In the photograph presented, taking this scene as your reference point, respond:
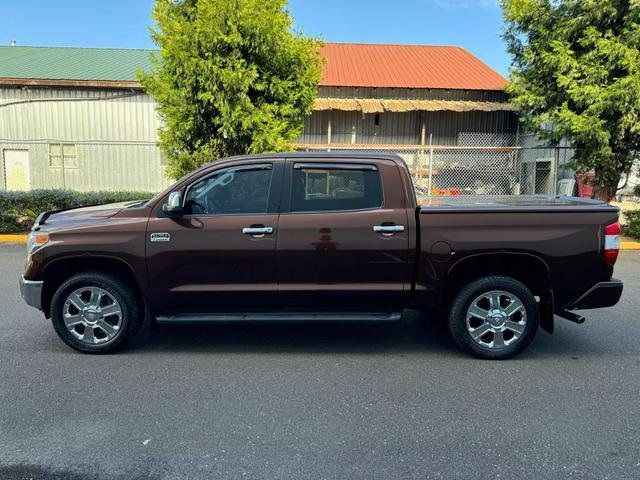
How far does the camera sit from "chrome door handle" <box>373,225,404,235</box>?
14.6ft

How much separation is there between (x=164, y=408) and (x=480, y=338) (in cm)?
271

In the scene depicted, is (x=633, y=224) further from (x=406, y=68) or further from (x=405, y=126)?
(x=406, y=68)

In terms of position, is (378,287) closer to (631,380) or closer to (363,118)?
(631,380)

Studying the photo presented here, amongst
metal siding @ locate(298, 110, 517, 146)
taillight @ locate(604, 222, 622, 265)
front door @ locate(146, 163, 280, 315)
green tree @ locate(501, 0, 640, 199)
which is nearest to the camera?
taillight @ locate(604, 222, 622, 265)

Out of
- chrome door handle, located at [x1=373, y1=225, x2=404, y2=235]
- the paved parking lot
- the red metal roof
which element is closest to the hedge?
the paved parking lot

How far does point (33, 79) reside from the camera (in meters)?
18.8

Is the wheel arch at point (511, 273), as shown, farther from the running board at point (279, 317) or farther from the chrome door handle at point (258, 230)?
the chrome door handle at point (258, 230)

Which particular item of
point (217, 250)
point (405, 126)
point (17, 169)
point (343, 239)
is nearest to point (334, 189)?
point (343, 239)

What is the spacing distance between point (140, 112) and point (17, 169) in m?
5.23

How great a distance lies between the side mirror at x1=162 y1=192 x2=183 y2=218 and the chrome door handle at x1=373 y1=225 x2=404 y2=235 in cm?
169

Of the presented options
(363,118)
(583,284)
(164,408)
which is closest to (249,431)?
(164,408)

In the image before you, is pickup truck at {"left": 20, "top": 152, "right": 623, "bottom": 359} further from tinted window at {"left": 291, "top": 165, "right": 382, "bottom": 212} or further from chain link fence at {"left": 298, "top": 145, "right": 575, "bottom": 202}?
chain link fence at {"left": 298, "top": 145, "right": 575, "bottom": 202}

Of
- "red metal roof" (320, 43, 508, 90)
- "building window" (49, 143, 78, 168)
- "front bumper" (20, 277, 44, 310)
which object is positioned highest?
"red metal roof" (320, 43, 508, 90)

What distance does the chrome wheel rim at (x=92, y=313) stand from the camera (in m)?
4.61
